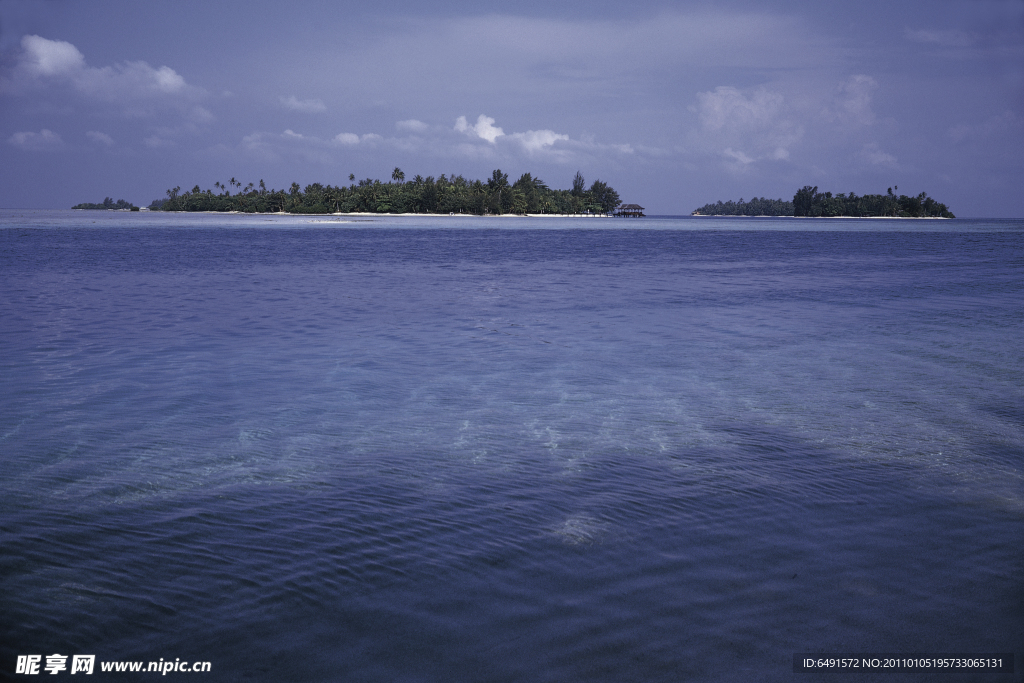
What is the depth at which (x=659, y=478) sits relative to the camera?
9922 mm

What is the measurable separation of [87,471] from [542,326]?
54.8ft

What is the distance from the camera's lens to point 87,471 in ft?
33.2

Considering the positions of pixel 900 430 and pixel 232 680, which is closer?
pixel 232 680

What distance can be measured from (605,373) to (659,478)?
7376 millimetres

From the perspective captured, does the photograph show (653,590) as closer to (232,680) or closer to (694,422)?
(232,680)

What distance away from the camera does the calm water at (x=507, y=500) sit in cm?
614

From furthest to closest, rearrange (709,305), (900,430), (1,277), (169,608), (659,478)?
(1,277) → (709,305) → (900,430) → (659,478) → (169,608)

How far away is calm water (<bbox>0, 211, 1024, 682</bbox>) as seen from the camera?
6145mm

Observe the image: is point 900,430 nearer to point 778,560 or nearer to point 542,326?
point 778,560

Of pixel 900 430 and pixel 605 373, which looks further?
pixel 605 373

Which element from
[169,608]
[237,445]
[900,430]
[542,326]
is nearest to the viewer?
[169,608]

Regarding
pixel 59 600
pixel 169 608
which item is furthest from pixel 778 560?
pixel 59 600

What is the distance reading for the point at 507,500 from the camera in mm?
9133

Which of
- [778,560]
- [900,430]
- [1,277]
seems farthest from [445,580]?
[1,277]
